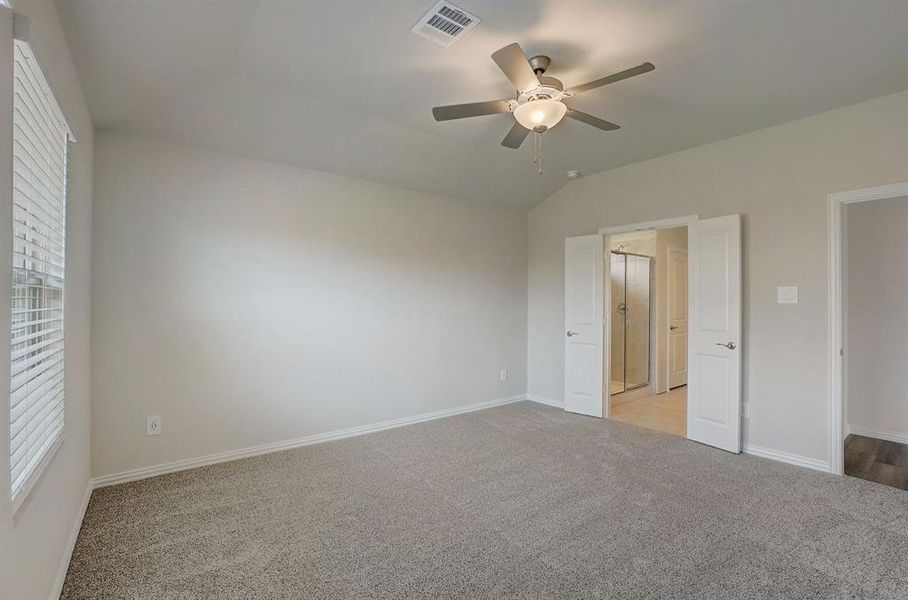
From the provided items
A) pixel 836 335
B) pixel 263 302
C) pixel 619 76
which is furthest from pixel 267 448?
pixel 836 335

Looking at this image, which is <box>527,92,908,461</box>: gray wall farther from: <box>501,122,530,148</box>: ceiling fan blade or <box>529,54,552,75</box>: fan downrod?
<box>529,54,552,75</box>: fan downrod

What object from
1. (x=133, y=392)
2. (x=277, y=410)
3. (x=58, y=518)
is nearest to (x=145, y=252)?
(x=133, y=392)

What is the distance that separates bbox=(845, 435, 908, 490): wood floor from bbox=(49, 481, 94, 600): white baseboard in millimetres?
4732

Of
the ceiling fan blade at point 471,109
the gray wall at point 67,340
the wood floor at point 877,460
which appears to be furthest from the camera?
the wood floor at point 877,460

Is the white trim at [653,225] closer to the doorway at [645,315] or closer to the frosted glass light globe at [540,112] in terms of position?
the doorway at [645,315]

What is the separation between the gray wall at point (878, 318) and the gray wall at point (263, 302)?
3.61 meters

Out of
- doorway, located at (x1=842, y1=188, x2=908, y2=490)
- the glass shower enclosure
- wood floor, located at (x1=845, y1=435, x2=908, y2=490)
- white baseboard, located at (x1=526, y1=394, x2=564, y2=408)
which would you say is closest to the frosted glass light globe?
doorway, located at (x1=842, y1=188, x2=908, y2=490)

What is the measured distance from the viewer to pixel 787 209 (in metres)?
3.29

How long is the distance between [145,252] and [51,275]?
1220 millimetres

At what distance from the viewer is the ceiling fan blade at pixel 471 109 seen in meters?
2.25

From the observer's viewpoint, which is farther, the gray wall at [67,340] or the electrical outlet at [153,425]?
the electrical outlet at [153,425]

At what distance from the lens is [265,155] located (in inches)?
133

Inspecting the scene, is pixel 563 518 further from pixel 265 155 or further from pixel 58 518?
pixel 265 155

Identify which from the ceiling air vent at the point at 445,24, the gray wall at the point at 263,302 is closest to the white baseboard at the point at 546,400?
the gray wall at the point at 263,302
